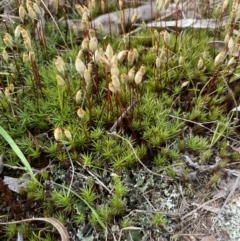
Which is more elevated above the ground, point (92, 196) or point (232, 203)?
point (92, 196)

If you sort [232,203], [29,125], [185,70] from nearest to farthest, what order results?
1. [232,203]
2. [29,125]
3. [185,70]

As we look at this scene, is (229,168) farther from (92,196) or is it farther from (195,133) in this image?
(92,196)

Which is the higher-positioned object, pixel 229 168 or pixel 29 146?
pixel 29 146

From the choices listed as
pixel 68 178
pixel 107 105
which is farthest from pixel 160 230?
pixel 107 105

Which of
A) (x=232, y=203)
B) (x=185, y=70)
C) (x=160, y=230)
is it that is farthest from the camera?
(x=185, y=70)

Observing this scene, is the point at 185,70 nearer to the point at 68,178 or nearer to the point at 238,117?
the point at 238,117

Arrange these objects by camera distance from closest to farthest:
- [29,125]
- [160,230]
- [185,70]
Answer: [160,230] < [29,125] < [185,70]

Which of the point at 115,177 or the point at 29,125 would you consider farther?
the point at 29,125

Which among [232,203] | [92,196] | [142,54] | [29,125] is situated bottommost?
[232,203]

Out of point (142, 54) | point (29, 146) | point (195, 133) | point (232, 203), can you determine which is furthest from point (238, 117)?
point (29, 146)
